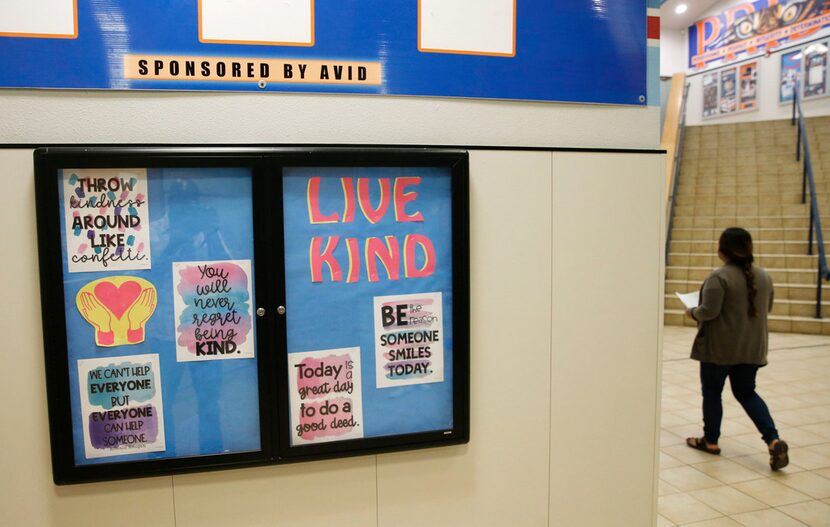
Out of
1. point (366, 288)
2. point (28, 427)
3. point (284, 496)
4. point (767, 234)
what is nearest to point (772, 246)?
point (767, 234)

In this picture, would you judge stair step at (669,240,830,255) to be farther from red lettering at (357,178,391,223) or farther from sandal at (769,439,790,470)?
red lettering at (357,178,391,223)

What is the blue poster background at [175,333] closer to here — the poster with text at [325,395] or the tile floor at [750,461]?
the poster with text at [325,395]

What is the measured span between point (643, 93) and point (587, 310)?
927 millimetres

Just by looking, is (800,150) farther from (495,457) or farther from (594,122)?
(495,457)

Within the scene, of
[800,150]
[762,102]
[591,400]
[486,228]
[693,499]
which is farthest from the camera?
[762,102]

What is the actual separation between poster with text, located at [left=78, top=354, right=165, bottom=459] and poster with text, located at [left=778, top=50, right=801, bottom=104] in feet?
42.8

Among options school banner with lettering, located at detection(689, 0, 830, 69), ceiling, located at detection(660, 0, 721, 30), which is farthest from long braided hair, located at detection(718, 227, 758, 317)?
ceiling, located at detection(660, 0, 721, 30)

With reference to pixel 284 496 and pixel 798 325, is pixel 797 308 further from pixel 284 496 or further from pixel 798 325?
pixel 284 496

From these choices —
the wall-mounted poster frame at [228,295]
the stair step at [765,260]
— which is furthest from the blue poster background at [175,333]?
the stair step at [765,260]

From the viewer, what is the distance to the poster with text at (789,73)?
1084 centimetres

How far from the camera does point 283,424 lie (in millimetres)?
1865

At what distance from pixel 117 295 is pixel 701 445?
389 cm

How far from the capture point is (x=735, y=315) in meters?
3.39

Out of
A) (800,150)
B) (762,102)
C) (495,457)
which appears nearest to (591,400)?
(495,457)
